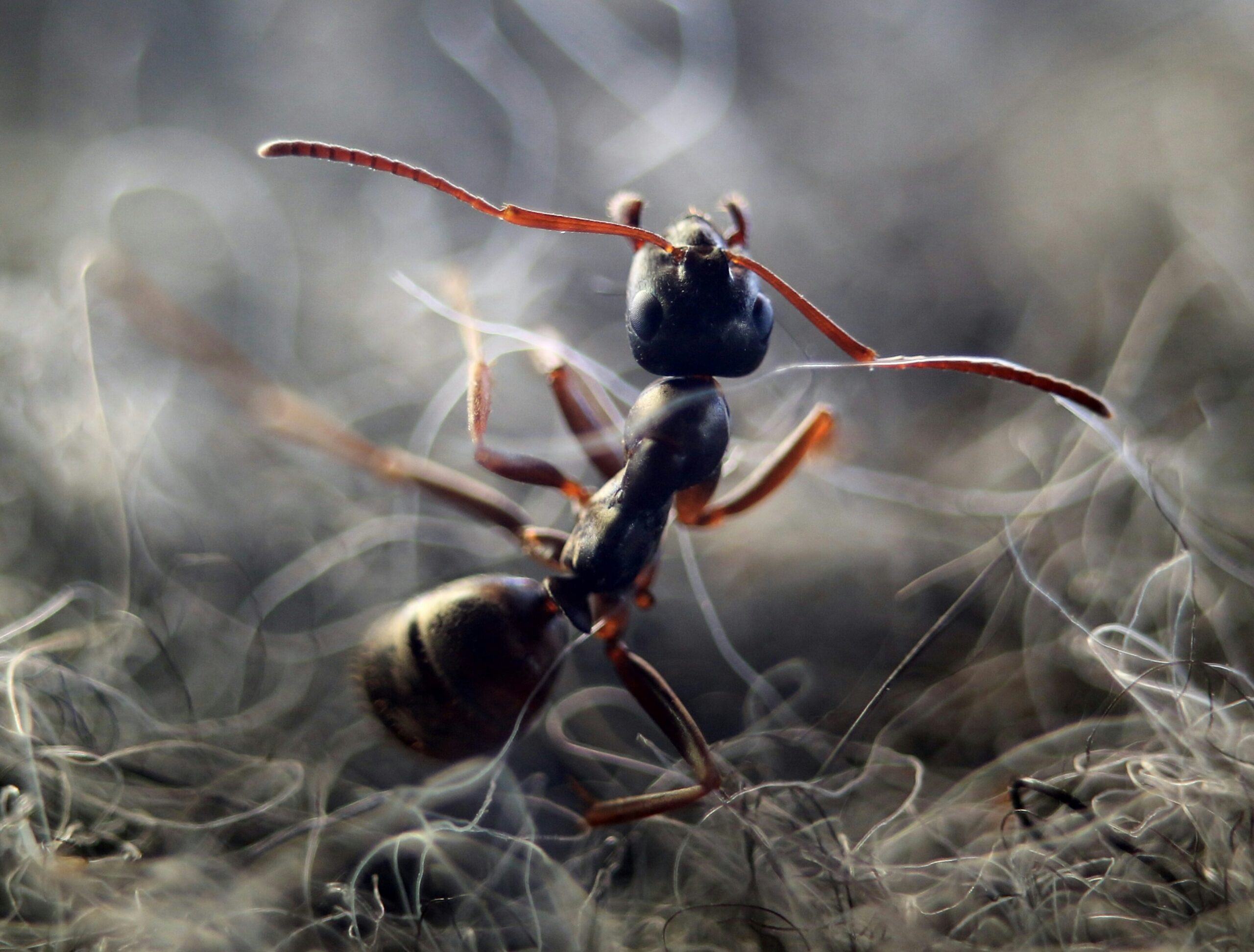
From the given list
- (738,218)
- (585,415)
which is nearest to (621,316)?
(585,415)

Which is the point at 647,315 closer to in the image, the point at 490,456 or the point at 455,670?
the point at 490,456

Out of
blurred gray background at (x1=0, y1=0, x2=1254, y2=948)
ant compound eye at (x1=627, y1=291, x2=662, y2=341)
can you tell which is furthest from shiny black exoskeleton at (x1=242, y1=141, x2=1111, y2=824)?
blurred gray background at (x1=0, y1=0, x2=1254, y2=948)

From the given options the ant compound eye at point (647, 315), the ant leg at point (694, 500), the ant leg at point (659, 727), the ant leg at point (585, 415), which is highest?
the ant compound eye at point (647, 315)

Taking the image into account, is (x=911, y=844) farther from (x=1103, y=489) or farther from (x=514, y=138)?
(x=514, y=138)

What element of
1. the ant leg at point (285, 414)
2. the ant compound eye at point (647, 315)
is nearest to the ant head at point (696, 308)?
the ant compound eye at point (647, 315)

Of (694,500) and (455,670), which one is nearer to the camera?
(455,670)

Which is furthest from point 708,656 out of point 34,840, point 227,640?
point 34,840

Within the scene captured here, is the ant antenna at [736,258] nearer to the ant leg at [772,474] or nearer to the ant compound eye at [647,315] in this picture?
the ant compound eye at [647,315]
